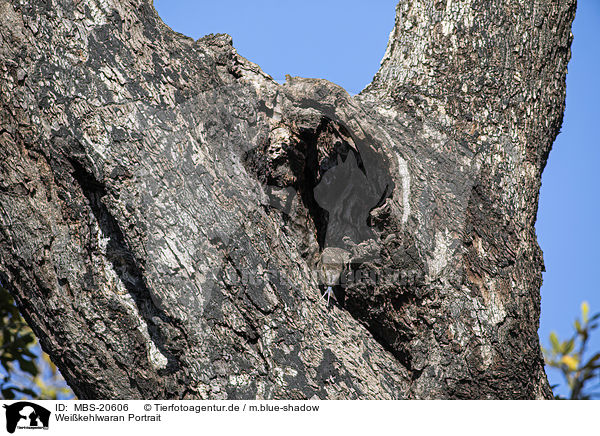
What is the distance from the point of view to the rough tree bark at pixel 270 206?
5.40ft

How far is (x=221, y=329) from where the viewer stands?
1618mm

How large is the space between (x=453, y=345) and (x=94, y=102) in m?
1.42

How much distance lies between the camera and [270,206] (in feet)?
6.30

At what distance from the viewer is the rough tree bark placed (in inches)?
64.8

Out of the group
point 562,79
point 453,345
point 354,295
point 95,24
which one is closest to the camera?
point 95,24

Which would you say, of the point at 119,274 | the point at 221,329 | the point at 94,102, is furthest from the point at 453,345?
the point at 94,102

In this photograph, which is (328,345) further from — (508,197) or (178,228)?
(508,197)
